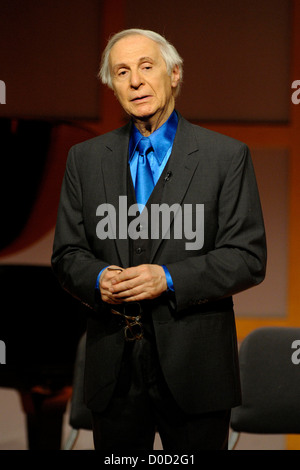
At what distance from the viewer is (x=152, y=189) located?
1444 mm

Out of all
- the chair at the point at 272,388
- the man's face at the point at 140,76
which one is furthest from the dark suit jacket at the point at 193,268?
the chair at the point at 272,388

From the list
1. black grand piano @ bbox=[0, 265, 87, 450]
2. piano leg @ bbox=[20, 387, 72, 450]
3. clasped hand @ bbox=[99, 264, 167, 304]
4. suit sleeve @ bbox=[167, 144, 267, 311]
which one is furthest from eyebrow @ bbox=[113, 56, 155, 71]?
piano leg @ bbox=[20, 387, 72, 450]

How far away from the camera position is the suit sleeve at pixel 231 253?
134cm

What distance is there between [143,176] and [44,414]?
1.20 m

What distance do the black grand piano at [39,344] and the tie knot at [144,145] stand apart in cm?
87

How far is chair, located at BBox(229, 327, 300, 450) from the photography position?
210cm

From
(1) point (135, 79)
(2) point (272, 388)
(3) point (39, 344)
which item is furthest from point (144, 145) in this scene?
(3) point (39, 344)

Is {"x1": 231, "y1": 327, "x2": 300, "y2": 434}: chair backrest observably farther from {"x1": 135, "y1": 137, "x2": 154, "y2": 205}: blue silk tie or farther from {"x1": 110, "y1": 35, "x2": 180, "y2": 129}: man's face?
{"x1": 110, "y1": 35, "x2": 180, "y2": 129}: man's face

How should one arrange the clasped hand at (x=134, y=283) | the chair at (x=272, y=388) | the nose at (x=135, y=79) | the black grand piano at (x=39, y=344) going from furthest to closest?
the black grand piano at (x=39, y=344), the chair at (x=272, y=388), the nose at (x=135, y=79), the clasped hand at (x=134, y=283)

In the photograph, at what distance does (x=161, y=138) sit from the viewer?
1.48m

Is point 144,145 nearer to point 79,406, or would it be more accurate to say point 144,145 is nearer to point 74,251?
point 74,251

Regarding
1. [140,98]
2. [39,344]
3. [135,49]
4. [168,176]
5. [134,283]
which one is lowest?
[39,344]

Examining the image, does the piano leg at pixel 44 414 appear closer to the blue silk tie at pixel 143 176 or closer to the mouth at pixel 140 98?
the blue silk tie at pixel 143 176

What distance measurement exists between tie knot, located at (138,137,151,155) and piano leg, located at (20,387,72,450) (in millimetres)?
1147
